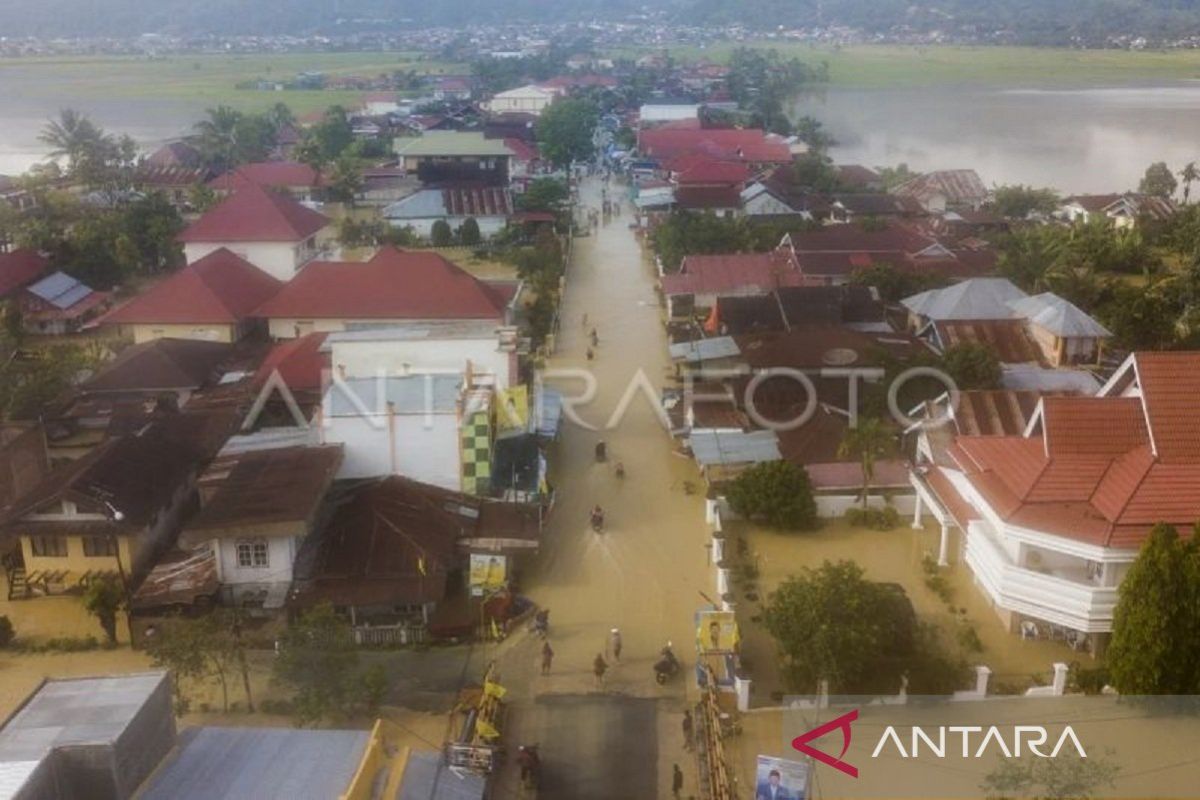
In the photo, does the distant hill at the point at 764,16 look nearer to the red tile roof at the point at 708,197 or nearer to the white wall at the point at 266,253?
the red tile roof at the point at 708,197

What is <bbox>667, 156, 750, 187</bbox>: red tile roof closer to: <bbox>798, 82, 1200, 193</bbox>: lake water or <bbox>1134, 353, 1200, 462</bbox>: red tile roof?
<bbox>798, 82, 1200, 193</bbox>: lake water

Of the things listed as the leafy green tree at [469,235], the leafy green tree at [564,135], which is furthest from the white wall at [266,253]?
the leafy green tree at [564,135]

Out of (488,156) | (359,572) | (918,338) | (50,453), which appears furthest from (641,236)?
(359,572)

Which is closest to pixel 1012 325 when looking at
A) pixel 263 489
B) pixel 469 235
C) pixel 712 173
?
pixel 263 489

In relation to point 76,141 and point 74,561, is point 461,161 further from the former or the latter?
point 74,561

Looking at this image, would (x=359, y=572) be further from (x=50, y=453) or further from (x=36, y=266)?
(x=36, y=266)

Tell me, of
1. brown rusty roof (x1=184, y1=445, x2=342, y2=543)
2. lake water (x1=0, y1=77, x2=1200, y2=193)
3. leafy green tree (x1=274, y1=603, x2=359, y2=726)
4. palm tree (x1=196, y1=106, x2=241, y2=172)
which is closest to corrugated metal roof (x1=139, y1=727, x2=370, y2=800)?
leafy green tree (x1=274, y1=603, x2=359, y2=726)

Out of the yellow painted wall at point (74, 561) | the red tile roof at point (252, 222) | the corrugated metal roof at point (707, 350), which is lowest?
the yellow painted wall at point (74, 561)
